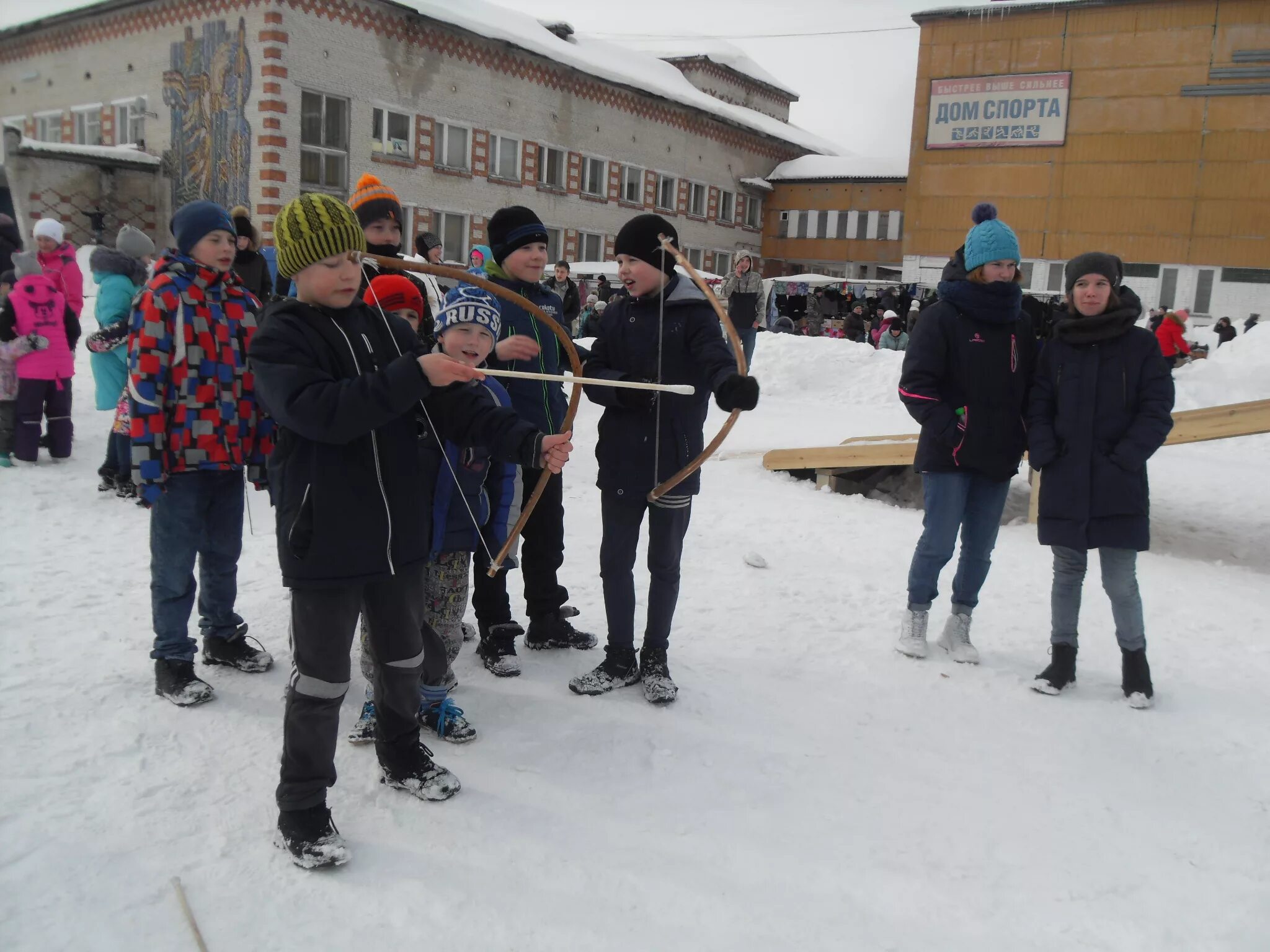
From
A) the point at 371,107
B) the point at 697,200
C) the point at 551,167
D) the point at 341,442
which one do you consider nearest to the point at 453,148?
the point at 371,107

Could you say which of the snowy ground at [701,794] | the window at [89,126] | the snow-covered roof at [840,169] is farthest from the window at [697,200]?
the snowy ground at [701,794]

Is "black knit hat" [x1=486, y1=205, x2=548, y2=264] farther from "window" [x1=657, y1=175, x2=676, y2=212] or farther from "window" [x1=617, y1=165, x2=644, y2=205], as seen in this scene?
"window" [x1=657, y1=175, x2=676, y2=212]

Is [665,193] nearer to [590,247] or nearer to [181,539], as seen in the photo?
[590,247]

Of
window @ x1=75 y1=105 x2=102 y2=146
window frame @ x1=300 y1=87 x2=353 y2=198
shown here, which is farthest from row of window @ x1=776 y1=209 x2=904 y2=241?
window @ x1=75 y1=105 x2=102 y2=146

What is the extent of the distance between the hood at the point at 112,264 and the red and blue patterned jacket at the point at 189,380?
2970 millimetres

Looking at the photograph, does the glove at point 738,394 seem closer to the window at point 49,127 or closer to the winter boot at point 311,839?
the winter boot at point 311,839

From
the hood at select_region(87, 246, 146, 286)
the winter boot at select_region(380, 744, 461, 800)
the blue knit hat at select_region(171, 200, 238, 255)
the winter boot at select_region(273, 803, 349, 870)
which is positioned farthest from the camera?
the hood at select_region(87, 246, 146, 286)

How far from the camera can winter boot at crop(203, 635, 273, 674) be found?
3.65m

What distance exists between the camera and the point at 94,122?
22.9 metres

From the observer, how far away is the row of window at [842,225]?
35.9m

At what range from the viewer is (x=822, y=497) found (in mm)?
7141

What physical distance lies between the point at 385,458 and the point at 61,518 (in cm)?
401

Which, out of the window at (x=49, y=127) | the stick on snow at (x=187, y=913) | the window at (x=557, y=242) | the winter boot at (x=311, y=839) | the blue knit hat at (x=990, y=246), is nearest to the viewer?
the stick on snow at (x=187, y=913)

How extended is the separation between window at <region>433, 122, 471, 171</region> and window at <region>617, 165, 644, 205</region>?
6154 mm
